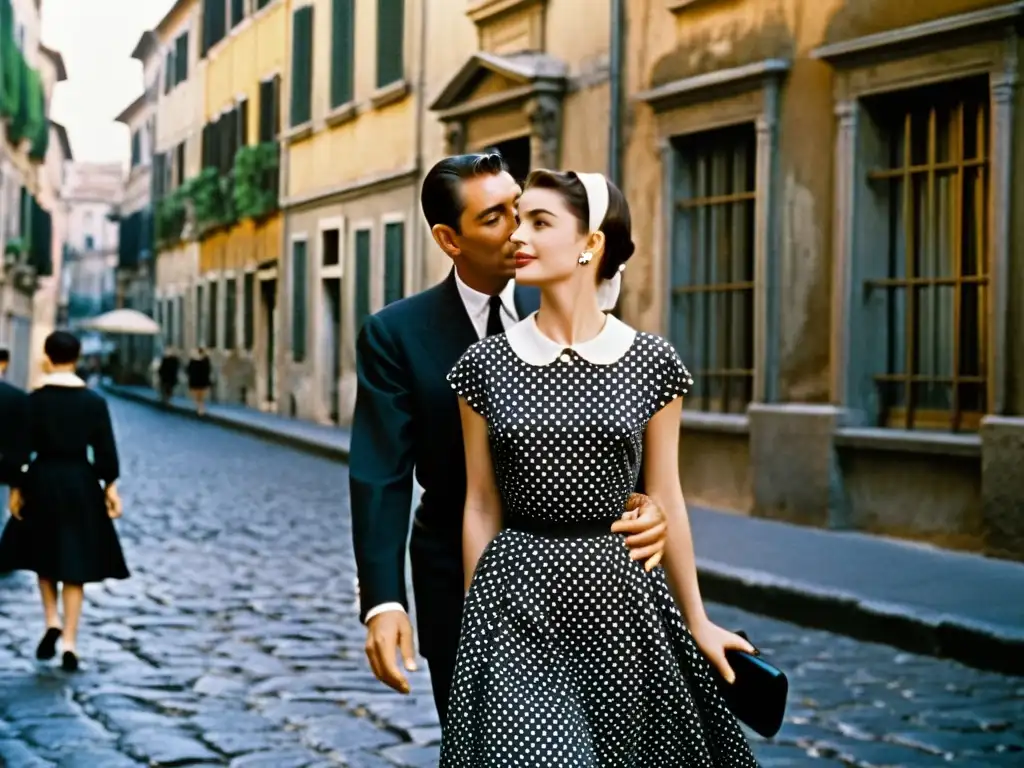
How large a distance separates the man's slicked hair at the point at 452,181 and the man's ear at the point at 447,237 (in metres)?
0.02

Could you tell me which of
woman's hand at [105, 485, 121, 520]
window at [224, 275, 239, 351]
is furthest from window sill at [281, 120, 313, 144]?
woman's hand at [105, 485, 121, 520]

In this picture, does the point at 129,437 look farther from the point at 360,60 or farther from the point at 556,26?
the point at 556,26

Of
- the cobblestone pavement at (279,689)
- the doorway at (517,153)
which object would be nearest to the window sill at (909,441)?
the cobblestone pavement at (279,689)

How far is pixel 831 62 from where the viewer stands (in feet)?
42.8

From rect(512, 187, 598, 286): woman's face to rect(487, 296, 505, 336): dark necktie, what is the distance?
39cm

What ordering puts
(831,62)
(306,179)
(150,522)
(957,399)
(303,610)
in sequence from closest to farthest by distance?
(303,610), (957,399), (831,62), (150,522), (306,179)

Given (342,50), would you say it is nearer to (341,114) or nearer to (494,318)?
(341,114)

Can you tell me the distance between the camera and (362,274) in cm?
2658

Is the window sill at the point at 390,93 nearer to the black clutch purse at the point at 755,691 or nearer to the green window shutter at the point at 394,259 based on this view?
the green window shutter at the point at 394,259

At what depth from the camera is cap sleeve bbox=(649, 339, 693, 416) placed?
128 inches

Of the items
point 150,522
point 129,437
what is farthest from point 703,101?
point 129,437

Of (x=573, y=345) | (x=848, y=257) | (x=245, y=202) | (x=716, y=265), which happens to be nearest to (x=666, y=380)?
(x=573, y=345)

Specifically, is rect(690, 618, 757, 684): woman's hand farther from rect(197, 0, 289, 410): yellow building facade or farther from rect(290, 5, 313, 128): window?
rect(197, 0, 289, 410): yellow building facade

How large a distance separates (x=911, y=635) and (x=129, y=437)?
2074cm
